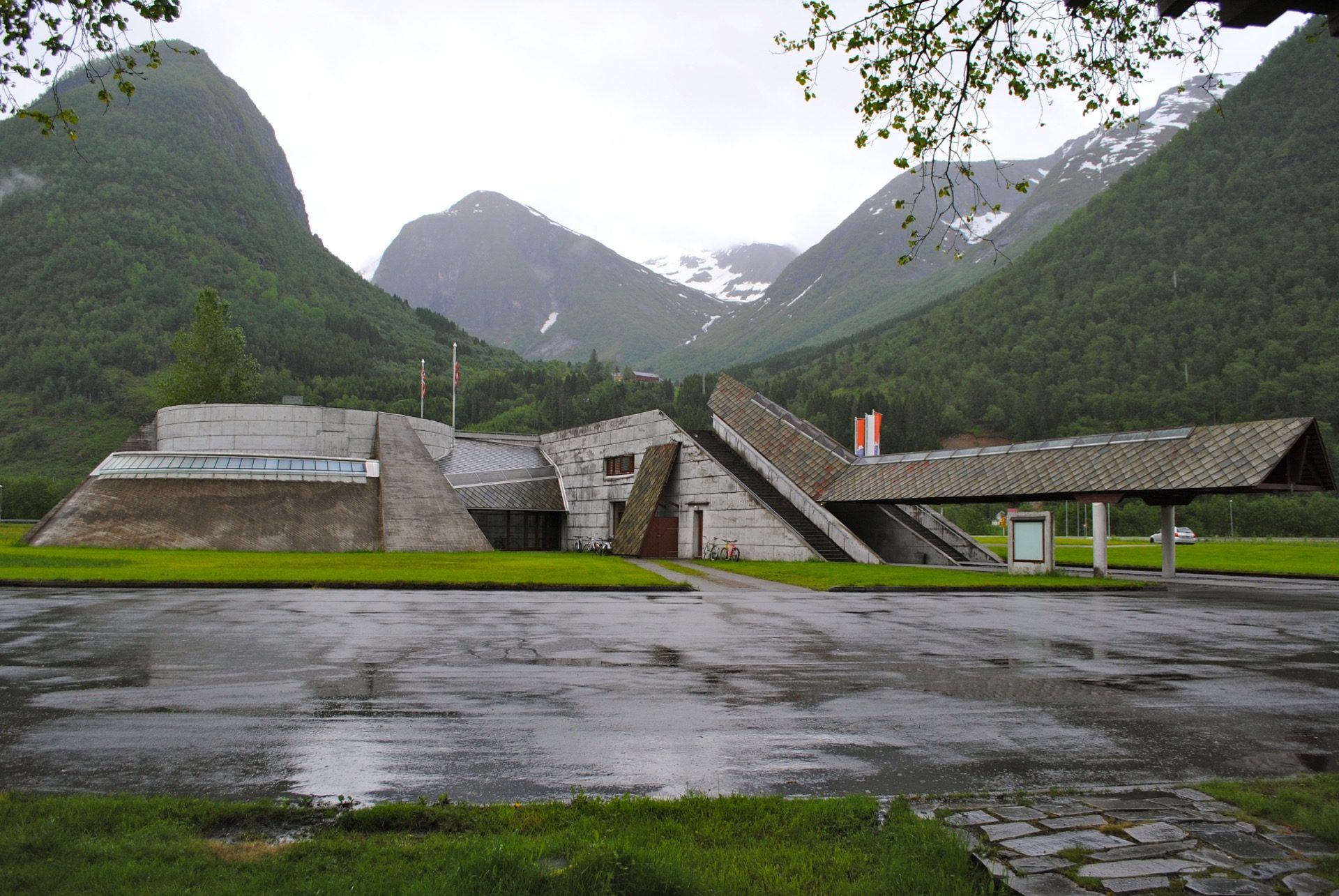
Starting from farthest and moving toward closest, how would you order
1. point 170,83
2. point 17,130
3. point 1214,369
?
point 170,83 < point 17,130 < point 1214,369

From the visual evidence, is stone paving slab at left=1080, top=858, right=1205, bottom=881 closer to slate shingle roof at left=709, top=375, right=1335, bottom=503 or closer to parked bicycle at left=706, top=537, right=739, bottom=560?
slate shingle roof at left=709, top=375, right=1335, bottom=503

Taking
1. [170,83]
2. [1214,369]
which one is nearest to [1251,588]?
[1214,369]

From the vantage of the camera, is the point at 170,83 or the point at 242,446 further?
the point at 170,83

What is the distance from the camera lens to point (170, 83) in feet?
652

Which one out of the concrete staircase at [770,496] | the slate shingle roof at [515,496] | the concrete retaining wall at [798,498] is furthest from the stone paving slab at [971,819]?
the slate shingle roof at [515,496]

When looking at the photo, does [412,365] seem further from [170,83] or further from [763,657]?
[763,657]

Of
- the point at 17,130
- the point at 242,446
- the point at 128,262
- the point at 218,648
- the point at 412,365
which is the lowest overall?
the point at 218,648

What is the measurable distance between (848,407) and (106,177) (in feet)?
430

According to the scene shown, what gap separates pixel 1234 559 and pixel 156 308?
14075 centimetres

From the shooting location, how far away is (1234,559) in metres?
41.3

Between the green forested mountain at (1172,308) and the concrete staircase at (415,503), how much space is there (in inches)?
2695

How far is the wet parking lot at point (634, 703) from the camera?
5969mm

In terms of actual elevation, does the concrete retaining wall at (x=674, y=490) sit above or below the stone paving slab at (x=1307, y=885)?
above

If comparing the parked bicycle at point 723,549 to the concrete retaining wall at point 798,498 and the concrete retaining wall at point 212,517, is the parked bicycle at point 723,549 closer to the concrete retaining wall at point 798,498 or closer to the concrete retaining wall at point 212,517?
the concrete retaining wall at point 798,498
